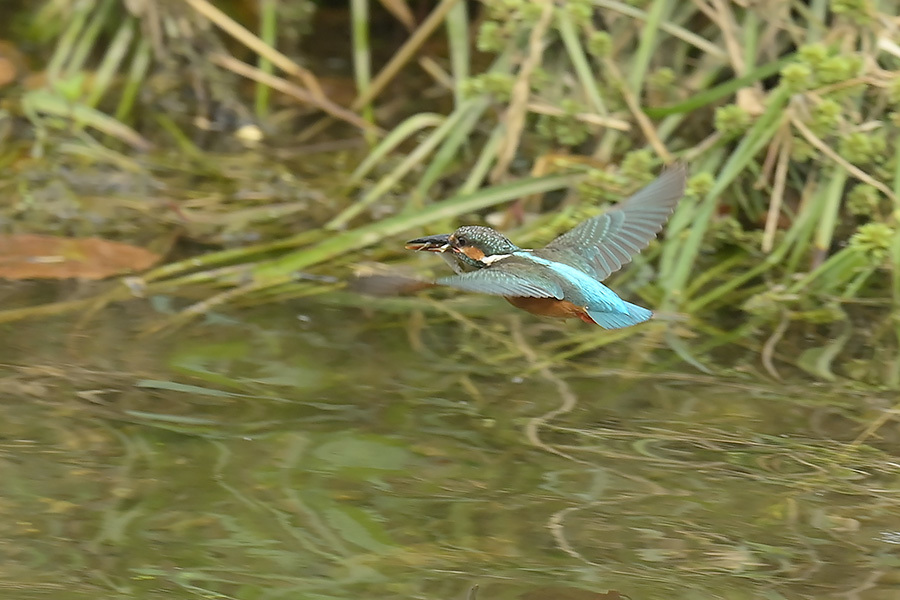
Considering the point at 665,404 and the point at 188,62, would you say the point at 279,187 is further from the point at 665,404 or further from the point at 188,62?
the point at 665,404

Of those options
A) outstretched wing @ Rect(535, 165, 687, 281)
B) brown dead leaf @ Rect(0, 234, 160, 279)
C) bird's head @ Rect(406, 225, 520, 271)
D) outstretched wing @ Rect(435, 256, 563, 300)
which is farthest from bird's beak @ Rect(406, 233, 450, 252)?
brown dead leaf @ Rect(0, 234, 160, 279)

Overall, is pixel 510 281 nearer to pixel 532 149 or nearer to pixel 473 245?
pixel 473 245

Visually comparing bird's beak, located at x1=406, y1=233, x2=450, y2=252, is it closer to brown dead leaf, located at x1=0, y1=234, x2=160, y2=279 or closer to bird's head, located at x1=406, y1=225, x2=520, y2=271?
bird's head, located at x1=406, y1=225, x2=520, y2=271

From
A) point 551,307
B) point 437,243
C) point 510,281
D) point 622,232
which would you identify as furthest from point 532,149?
point 510,281

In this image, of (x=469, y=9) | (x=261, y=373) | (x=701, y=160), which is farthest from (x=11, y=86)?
(x=701, y=160)

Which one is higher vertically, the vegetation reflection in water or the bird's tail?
the bird's tail

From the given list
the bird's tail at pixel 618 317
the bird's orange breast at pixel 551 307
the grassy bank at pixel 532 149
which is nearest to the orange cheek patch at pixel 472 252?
the bird's orange breast at pixel 551 307

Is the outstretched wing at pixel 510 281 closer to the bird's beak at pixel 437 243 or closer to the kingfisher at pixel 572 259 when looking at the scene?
the kingfisher at pixel 572 259

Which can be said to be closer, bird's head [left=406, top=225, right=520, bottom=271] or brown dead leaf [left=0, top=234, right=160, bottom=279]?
bird's head [left=406, top=225, right=520, bottom=271]
